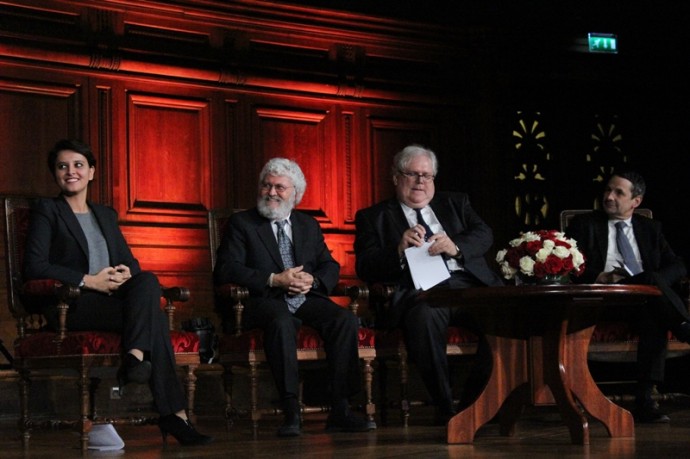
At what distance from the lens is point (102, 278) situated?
4508 millimetres

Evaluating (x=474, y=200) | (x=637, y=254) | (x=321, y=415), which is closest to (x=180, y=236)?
(x=321, y=415)

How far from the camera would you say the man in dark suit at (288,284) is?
468 centimetres

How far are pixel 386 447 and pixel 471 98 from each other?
12.2ft

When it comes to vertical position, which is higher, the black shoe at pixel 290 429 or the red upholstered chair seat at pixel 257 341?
the red upholstered chair seat at pixel 257 341

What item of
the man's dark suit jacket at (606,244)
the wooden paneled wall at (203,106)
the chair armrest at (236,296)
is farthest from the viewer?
the wooden paneled wall at (203,106)

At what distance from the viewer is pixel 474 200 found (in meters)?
7.17

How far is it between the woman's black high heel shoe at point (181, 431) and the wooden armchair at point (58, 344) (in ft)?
0.53

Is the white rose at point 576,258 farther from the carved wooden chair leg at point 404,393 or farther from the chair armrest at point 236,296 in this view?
the chair armrest at point 236,296

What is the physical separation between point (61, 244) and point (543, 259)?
1.85 meters

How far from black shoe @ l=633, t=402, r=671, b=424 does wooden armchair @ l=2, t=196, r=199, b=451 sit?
1.89 m

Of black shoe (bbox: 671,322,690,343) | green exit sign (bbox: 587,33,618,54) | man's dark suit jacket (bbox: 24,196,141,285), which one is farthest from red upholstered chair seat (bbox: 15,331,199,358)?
green exit sign (bbox: 587,33,618,54)

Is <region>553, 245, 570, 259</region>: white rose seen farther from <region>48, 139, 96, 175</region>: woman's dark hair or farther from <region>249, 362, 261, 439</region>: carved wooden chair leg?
<region>48, 139, 96, 175</region>: woman's dark hair

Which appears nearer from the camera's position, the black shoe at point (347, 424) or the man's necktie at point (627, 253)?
the black shoe at point (347, 424)

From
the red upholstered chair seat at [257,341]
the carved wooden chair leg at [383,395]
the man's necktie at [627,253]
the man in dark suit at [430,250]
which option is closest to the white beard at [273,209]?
the man in dark suit at [430,250]
